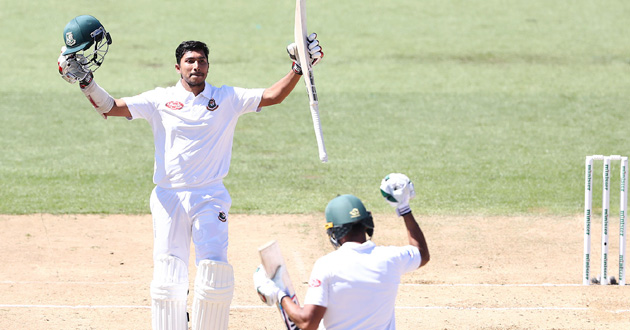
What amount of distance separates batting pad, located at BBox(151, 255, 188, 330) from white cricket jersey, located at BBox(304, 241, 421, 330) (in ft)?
5.72

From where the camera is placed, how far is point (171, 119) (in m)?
6.86

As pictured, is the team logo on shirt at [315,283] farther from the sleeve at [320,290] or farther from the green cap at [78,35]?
the green cap at [78,35]

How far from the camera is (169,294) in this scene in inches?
259

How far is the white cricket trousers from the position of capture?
6.64 metres

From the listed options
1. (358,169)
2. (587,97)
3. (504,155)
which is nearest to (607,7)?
(587,97)

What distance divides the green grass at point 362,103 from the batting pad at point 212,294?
21.0 ft

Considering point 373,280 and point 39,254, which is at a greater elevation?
point 373,280

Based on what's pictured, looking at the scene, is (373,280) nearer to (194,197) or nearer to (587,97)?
(194,197)

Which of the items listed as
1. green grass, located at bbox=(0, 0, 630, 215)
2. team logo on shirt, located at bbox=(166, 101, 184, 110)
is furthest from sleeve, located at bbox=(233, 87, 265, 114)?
green grass, located at bbox=(0, 0, 630, 215)

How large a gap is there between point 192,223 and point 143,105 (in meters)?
1.03

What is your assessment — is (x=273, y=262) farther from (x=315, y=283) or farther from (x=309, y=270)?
(x=309, y=270)

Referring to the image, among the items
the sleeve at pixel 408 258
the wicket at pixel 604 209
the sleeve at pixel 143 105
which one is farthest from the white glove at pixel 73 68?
the wicket at pixel 604 209

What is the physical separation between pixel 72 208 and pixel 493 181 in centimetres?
686

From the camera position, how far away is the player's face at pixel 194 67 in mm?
6867
